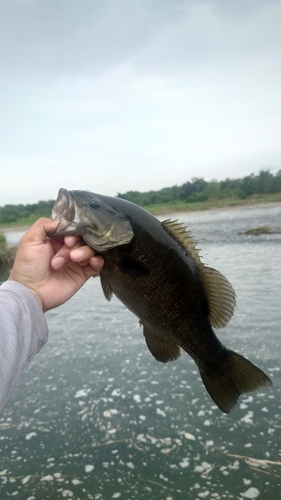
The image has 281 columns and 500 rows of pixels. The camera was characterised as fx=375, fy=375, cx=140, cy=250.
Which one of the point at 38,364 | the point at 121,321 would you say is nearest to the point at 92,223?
the point at 38,364

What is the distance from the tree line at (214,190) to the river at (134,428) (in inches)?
1690

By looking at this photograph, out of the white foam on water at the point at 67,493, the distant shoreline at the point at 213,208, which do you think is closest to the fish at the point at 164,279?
the white foam on water at the point at 67,493

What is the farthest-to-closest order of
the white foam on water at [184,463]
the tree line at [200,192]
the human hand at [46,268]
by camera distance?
the tree line at [200,192], the white foam on water at [184,463], the human hand at [46,268]

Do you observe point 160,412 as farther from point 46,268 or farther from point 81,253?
point 81,253

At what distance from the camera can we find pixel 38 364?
25.1ft

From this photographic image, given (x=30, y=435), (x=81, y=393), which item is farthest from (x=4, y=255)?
(x=30, y=435)

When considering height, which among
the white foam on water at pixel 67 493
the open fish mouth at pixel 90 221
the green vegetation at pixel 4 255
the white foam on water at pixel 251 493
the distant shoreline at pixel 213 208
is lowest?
the white foam on water at pixel 67 493

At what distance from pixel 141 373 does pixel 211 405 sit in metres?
1.53

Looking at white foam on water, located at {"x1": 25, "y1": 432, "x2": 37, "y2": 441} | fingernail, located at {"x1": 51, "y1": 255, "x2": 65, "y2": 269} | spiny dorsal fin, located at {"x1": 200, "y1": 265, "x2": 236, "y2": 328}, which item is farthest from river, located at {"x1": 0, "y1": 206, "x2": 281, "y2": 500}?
fingernail, located at {"x1": 51, "y1": 255, "x2": 65, "y2": 269}

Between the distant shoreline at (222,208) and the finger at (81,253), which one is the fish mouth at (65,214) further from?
the distant shoreline at (222,208)

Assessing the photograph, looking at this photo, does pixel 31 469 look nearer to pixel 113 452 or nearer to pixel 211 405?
pixel 113 452

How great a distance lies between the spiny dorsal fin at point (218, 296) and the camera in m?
2.33

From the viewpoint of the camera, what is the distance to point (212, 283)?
2.35 m

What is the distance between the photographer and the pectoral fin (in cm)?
244
